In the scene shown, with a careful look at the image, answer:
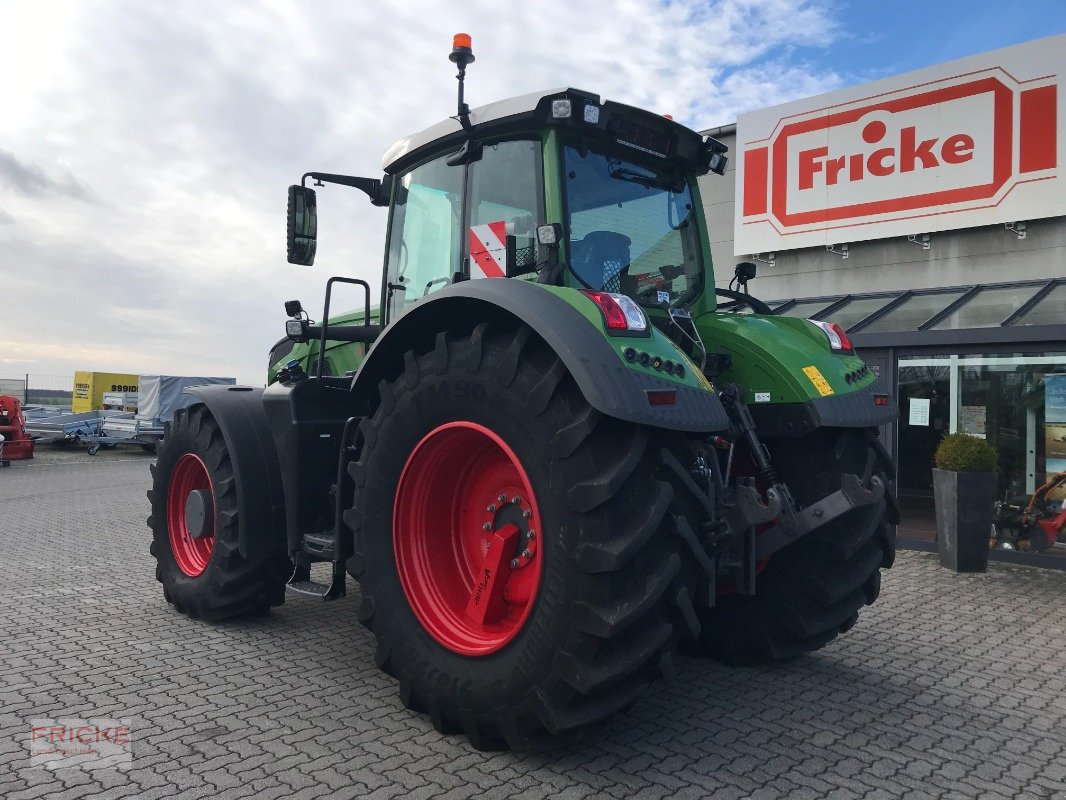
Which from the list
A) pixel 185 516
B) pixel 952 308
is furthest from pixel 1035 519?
pixel 185 516

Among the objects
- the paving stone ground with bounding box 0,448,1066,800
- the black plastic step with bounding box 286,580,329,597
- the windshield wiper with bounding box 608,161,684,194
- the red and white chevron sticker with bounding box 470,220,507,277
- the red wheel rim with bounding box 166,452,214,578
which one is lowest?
the paving stone ground with bounding box 0,448,1066,800

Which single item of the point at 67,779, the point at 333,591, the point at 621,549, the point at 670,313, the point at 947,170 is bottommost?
the point at 67,779

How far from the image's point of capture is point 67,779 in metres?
2.96

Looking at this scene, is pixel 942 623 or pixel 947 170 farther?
pixel 947 170

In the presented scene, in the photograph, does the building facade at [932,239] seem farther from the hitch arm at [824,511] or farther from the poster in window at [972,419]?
the hitch arm at [824,511]

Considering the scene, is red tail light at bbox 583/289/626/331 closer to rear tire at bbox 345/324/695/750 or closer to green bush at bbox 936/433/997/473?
rear tire at bbox 345/324/695/750

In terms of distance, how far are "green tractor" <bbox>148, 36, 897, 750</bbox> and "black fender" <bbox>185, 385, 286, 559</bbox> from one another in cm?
1

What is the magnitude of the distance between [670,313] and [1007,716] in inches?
95.6

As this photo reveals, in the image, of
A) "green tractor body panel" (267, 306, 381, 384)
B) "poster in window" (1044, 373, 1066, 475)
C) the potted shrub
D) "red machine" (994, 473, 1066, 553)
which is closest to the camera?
"green tractor body panel" (267, 306, 381, 384)

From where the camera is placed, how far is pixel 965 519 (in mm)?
7836

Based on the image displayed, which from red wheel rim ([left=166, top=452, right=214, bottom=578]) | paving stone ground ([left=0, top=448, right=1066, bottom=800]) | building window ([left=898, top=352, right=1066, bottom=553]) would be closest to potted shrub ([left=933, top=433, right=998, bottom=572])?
building window ([left=898, top=352, right=1066, bottom=553])

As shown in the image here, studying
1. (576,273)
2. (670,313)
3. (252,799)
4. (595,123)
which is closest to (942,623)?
(670,313)

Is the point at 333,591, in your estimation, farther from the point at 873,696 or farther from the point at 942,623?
the point at 942,623

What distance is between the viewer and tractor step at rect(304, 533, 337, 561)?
4285 millimetres
